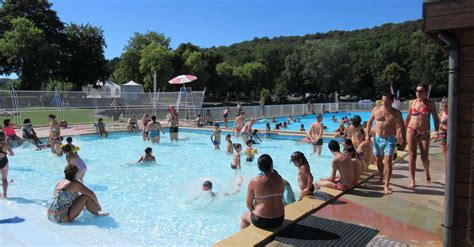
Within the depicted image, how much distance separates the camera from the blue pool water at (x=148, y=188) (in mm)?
6020

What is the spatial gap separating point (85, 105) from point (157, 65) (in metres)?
21.1

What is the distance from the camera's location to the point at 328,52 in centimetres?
5484

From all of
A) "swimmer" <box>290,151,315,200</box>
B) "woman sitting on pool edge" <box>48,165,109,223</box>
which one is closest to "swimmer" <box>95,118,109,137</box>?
"woman sitting on pool edge" <box>48,165,109,223</box>

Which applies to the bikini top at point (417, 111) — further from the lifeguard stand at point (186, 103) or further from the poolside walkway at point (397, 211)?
the lifeguard stand at point (186, 103)

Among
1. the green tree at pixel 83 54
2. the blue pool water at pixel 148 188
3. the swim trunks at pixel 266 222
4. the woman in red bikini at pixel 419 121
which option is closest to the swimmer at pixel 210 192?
the blue pool water at pixel 148 188

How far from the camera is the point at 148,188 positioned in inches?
360

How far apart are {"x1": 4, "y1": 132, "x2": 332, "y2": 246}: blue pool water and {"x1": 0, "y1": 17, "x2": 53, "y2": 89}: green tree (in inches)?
653

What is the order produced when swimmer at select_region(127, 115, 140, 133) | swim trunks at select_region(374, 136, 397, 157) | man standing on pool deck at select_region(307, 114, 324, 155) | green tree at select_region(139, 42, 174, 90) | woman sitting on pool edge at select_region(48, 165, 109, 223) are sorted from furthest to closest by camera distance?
green tree at select_region(139, 42, 174, 90)
swimmer at select_region(127, 115, 140, 133)
man standing on pool deck at select_region(307, 114, 324, 155)
swim trunks at select_region(374, 136, 397, 157)
woman sitting on pool edge at select_region(48, 165, 109, 223)

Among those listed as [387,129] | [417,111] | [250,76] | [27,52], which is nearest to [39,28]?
[27,52]

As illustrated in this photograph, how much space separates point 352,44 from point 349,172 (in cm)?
6587

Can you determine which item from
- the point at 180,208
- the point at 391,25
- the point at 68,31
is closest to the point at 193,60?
the point at 68,31

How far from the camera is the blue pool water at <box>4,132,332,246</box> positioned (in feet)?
19.7

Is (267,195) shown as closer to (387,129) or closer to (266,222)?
(266,222)

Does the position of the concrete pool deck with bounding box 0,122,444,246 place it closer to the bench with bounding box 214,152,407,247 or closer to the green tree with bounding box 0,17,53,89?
the bench with bounding box 214,152,407,247
